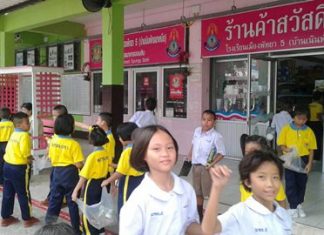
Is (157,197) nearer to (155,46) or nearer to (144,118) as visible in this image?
(144,118)

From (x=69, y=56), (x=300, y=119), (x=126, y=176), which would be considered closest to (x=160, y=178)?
(x=126, y=176)

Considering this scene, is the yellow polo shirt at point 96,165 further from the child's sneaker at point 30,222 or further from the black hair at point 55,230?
the black hair at point 55,230

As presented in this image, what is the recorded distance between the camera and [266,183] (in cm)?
171

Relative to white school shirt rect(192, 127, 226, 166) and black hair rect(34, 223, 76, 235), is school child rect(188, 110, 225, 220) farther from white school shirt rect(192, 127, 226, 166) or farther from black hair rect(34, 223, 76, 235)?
black hair rect(34, 223, 76, 235)

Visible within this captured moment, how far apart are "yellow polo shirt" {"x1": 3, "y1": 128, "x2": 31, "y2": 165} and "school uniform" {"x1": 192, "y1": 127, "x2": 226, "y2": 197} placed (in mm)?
1761

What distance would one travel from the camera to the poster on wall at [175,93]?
315 inches

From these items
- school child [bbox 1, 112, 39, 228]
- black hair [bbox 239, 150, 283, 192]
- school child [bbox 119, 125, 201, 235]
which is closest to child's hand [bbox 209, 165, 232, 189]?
school child [bbox 119, 125, 201, 235]

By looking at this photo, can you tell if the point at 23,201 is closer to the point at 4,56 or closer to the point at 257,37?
the point at 257,37

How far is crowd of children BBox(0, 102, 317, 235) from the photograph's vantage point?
1.62 metres

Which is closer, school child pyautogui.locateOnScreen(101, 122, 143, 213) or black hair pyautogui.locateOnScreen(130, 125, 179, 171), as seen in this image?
black hair pyautogui.locateOnScreen(130, 125, 179, 171)

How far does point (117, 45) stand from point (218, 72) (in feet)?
7.78

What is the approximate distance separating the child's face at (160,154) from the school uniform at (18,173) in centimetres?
267

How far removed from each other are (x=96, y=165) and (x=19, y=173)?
1.15 metres

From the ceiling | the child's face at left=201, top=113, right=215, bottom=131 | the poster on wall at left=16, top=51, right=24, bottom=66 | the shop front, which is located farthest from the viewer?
the poster on wall at left=16, top=51, right=24, bottom=66
